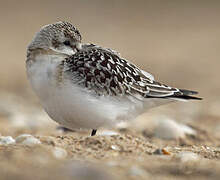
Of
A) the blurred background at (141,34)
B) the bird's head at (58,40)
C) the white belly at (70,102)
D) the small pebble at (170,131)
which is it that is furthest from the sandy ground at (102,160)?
the blurred background at (141,34)

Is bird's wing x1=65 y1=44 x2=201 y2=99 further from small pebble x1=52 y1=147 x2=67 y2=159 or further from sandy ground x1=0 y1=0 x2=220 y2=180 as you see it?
small pebble x1=52 y1=147 x2=67 y2=159

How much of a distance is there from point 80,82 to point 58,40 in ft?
1.76

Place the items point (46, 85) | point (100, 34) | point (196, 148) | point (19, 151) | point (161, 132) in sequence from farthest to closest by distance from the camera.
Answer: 1. point (100, 34)
2. point (161, 132)
3. point (196, 148)
4. point (46, 85)
5. point (19, 151)

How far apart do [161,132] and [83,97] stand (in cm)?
205

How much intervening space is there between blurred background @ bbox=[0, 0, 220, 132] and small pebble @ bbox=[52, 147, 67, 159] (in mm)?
5570

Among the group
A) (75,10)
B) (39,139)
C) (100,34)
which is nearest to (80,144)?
(39,139)

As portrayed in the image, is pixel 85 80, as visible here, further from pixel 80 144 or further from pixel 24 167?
pixel 24 167

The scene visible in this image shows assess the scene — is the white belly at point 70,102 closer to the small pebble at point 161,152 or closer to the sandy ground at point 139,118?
the sandy ground at point 139,118

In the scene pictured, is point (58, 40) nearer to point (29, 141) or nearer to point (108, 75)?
point (108, 75)

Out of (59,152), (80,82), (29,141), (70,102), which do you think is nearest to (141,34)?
(80,82)

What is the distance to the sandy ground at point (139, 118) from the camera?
11.7ft

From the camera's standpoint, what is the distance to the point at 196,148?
4.99 m

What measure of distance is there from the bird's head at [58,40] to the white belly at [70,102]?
0.21 metres

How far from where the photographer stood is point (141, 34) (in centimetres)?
1927
